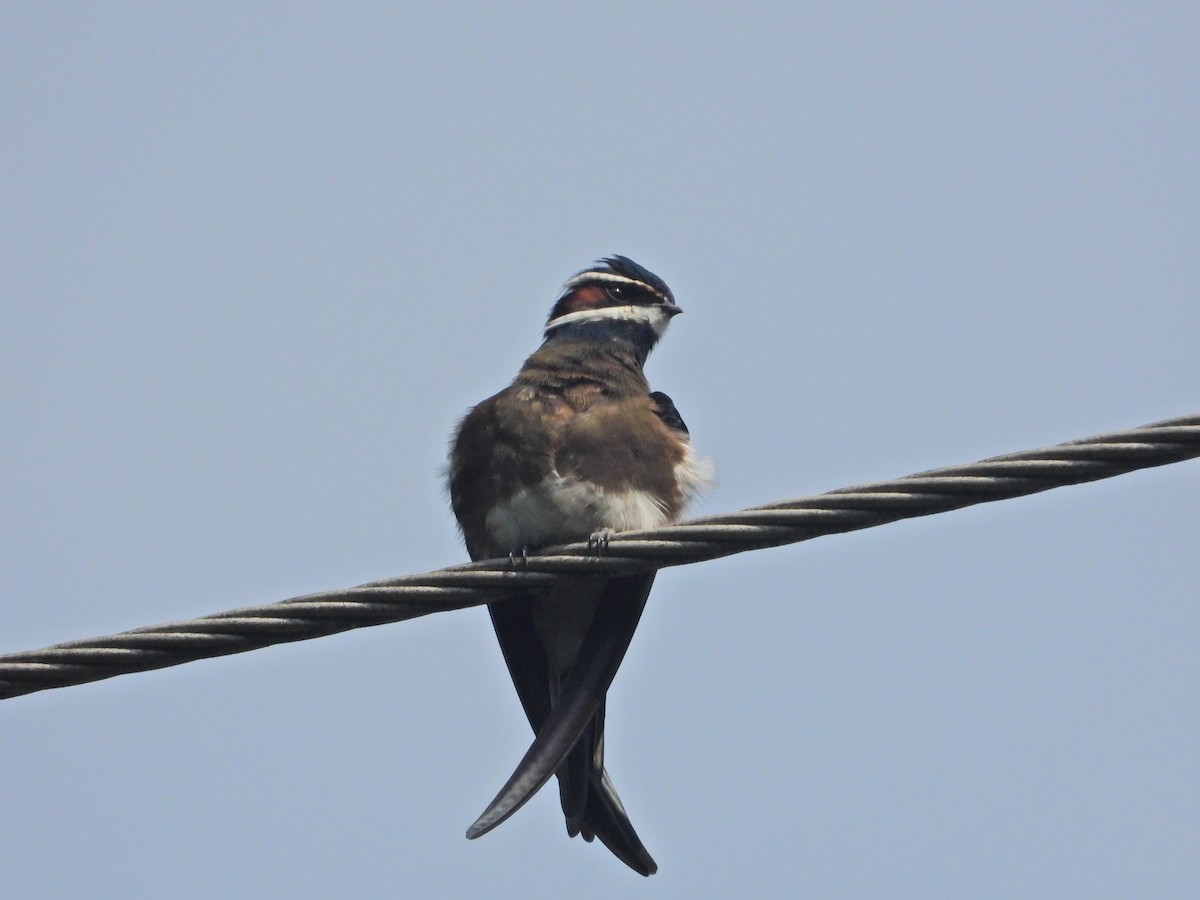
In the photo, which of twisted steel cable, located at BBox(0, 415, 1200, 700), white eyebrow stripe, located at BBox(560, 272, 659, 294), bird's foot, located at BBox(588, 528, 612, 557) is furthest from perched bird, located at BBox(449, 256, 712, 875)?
twisted steel cable, located at BBox(0, 415, 1200, 700)

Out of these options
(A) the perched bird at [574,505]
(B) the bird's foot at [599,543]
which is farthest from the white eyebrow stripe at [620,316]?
(B) the bird's foot at [599,543]

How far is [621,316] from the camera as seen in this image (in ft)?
24.6

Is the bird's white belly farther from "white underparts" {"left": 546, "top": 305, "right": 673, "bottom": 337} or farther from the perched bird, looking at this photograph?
"white underparts" {"left": 546, "top": 305, "right": 673, "bottom": 337}

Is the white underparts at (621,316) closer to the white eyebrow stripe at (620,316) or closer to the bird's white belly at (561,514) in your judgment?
the white eyebrow stripe at (620,316)

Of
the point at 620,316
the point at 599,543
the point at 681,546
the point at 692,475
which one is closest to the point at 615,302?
the point at 620,316

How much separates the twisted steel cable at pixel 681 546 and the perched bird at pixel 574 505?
53.0 inches

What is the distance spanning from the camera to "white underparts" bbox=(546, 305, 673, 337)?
24.5 ft

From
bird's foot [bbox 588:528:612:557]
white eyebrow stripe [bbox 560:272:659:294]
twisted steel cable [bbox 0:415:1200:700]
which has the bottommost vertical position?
twisted steel cable [bbox 0:415:1200:700]

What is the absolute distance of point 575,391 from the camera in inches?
259

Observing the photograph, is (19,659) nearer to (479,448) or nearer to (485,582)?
(485,582)

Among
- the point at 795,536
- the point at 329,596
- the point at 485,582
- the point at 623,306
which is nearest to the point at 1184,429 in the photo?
the point at 795,536

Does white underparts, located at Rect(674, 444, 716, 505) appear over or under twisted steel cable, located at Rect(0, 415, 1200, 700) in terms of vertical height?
over

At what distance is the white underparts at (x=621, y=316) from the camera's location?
7.46 m

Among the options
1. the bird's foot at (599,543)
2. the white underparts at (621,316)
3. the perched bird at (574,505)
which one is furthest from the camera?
the white underparts at (621,316)
